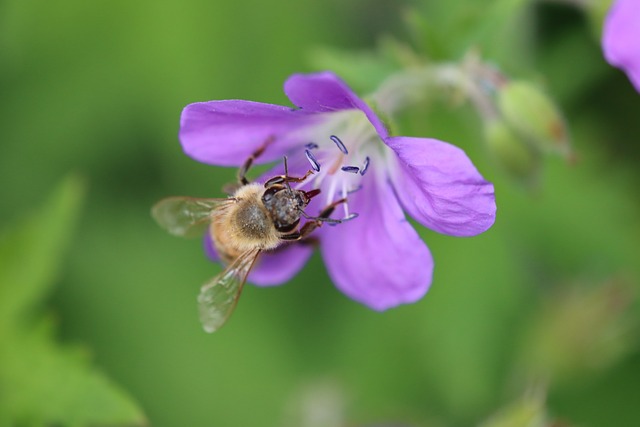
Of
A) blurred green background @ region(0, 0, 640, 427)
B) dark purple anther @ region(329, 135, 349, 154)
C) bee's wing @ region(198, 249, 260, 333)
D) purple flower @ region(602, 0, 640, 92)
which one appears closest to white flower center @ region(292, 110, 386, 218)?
dark purple anther @ region(329, 135, 349, 154)

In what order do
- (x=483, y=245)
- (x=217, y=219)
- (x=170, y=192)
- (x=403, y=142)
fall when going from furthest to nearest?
(x=170, y=192) < (x=483, y=245) < (x=217, y=219) < (x=403, y=142)

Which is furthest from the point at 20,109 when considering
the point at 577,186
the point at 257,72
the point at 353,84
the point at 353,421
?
the point at 577,186

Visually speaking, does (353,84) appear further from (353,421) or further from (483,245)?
(353,421)

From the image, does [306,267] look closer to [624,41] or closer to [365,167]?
[365,167]

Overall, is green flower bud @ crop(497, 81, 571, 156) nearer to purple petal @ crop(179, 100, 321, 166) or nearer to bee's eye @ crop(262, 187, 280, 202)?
purple petal @ crop(179, 100, 321, 166)

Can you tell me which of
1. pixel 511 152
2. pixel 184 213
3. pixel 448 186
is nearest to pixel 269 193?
pixel 184 213
